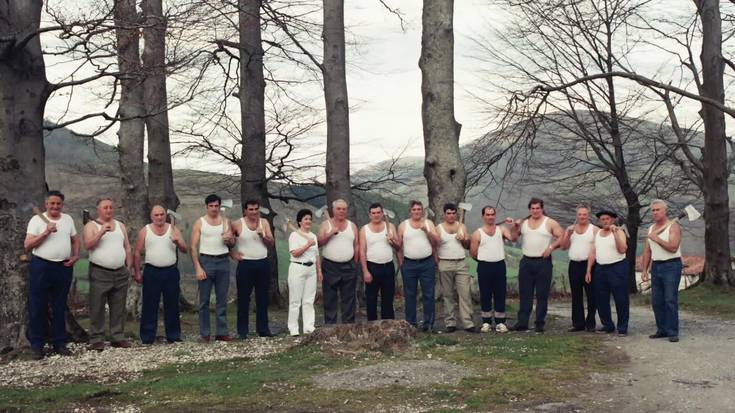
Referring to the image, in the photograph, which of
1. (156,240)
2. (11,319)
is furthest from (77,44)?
(11,319)

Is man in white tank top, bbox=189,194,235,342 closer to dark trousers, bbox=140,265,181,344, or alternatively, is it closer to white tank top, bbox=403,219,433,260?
dark trousers, bbox=140,265,181,344

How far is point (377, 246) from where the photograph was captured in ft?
40.3

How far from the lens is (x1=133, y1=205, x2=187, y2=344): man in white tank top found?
38.9 ft

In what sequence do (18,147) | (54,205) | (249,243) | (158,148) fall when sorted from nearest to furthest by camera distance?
(54,205) < (18,147) < (249,243) < (158,148)

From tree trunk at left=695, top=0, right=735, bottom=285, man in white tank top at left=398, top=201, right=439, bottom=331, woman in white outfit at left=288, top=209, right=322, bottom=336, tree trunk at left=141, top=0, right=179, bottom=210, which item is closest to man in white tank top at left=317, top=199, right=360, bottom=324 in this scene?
woman in white outfit at left=288, top=209, right=322, bottom=336

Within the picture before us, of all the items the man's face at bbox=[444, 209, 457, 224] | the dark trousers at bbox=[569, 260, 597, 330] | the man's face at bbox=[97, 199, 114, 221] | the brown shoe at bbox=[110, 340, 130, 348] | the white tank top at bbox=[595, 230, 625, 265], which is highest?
the man's face at bbox=[97, 199, 114, 221]

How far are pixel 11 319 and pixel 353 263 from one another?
4.33 m

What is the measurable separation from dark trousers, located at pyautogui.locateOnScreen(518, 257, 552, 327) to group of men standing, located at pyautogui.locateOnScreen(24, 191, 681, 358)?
1 cm

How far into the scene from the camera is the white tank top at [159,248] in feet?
38.9

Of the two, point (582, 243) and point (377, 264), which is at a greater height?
point (582, 243)

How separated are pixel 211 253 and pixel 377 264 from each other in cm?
216

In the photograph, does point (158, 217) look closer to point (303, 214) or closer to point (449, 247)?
point (303, 214)

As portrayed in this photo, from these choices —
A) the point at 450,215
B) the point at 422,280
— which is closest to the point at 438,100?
the point at 450,215

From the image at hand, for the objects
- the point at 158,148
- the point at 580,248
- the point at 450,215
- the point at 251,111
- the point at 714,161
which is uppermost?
the point at 251,111
